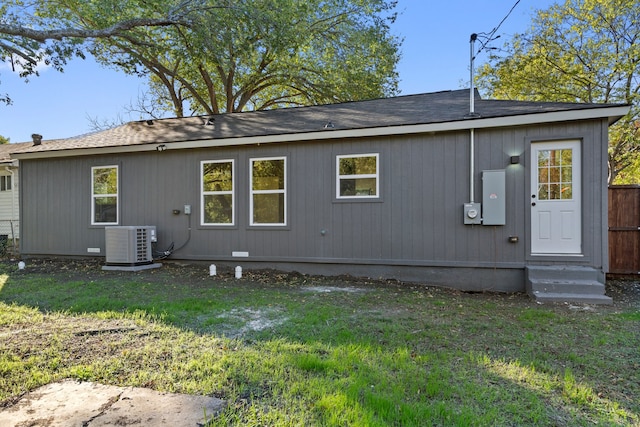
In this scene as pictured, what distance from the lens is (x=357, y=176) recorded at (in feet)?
22.4

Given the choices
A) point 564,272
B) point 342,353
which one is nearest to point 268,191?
point 342,353

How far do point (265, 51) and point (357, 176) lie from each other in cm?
942

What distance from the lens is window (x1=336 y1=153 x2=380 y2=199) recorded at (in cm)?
670

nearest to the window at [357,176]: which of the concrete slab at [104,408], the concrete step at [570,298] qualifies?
the concrete step at [570,298]

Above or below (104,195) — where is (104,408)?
below

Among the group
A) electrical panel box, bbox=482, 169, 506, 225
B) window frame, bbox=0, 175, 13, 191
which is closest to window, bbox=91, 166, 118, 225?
electrical panel box, bbox=482, 169, 506, 225

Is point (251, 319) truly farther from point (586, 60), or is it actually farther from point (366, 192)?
point (586, 60)

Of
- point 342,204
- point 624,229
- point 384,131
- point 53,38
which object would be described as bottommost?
point 624,229

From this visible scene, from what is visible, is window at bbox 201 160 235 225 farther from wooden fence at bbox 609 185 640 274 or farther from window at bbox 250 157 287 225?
wooden fence at bbox 609 185 640 274

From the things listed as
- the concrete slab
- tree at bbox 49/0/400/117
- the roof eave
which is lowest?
the concrete slab

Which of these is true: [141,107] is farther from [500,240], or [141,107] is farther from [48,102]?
[500,240]

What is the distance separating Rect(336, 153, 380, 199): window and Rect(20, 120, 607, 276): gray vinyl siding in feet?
0.36

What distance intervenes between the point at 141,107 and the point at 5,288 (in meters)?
17.2

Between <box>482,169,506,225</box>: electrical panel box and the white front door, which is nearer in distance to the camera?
the white front door
